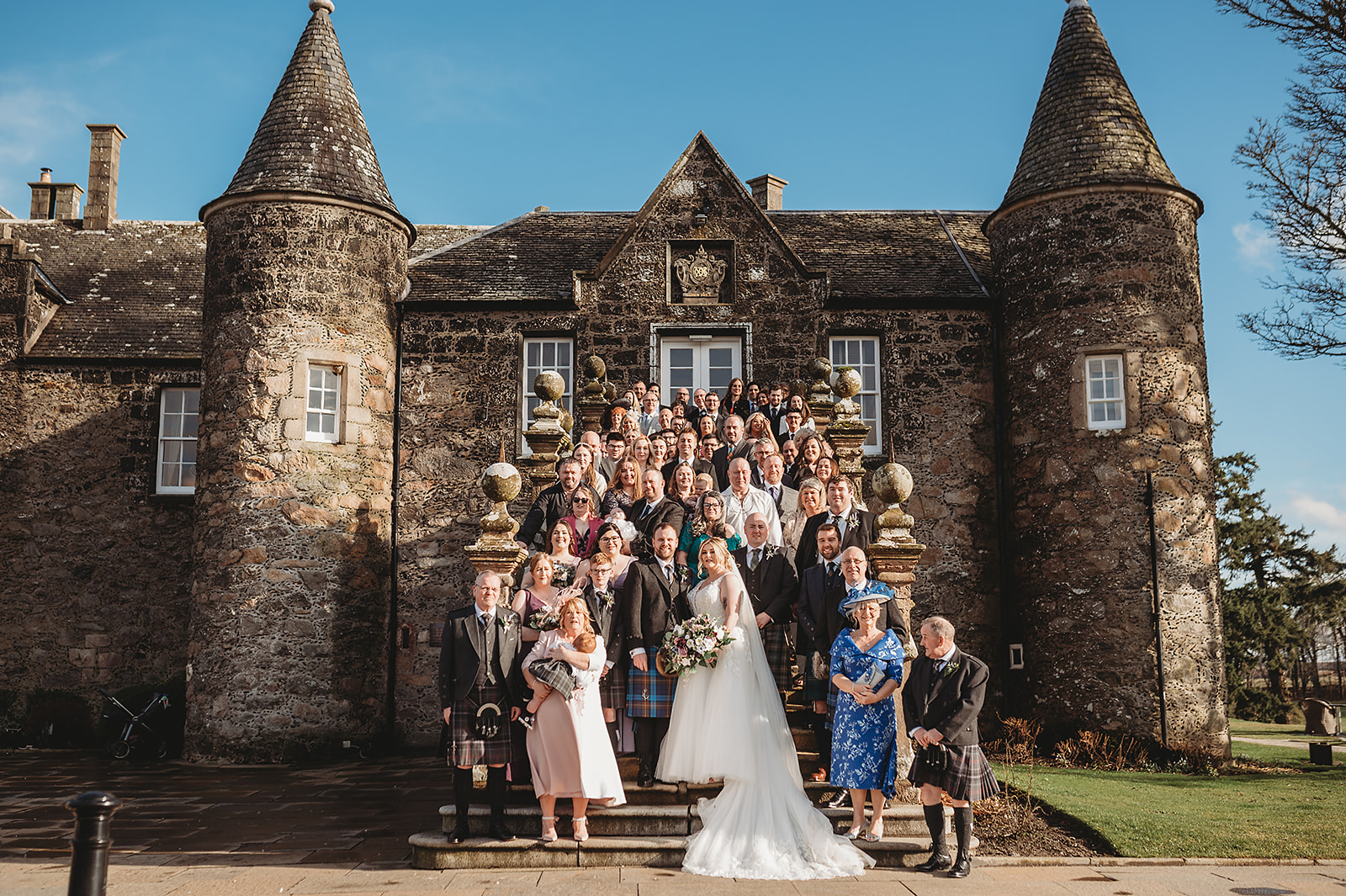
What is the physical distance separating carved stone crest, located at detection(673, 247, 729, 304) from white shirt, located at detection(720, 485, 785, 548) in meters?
7.19

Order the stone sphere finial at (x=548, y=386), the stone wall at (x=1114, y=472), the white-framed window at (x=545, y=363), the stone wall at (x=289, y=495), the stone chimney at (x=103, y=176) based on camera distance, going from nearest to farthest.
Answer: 1. the stone sphere finial at (x=548, y=386)
2. the stone wall at (x=1114, y=472)
3. the stone wall at (x=289, y=495)
4. the white-framed window at (x=545, y=363)
5. the stone chimney at (x=103, y=176)

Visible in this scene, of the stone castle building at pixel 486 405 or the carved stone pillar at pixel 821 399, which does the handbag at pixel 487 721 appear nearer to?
the carved stone pillar at pixel 821 399

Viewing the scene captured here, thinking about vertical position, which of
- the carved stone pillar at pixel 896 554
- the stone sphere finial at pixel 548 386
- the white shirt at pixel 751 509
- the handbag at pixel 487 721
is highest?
the stone sphere finial at pixel 548 386

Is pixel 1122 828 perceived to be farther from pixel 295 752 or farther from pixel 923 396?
pixel 295 752

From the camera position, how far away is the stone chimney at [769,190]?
828 inches

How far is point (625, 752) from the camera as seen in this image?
320 inches

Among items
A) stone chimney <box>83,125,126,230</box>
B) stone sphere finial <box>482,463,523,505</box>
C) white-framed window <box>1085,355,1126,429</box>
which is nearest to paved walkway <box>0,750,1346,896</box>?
stone sphere finial <box>482,463,523,505</box>

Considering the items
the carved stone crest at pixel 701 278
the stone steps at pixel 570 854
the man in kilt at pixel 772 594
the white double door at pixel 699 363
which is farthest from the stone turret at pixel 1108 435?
the stone steps at pixel 570 854

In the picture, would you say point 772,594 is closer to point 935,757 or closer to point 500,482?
point 935,757

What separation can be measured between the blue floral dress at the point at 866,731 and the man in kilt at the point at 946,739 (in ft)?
0.57

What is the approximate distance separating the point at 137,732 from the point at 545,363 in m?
8.18

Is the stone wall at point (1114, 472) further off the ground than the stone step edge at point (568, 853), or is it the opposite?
the stone wall at point (1114, 472)

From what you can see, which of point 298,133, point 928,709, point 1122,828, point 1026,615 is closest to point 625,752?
point 928,709

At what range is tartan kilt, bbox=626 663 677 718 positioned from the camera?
25.4 ft
